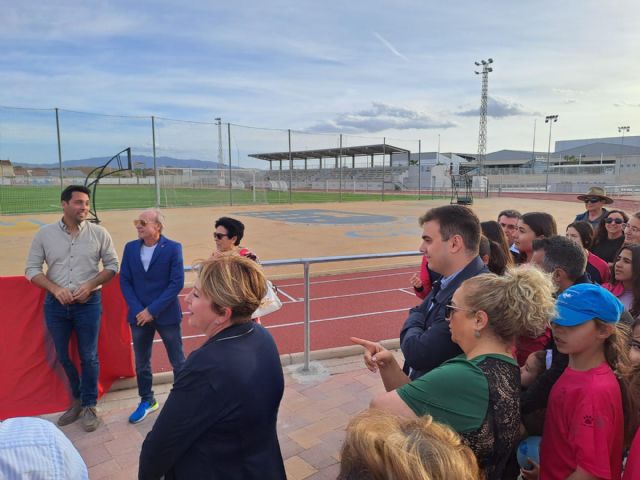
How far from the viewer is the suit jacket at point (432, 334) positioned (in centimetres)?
194

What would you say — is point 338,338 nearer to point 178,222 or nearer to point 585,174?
point 178,222

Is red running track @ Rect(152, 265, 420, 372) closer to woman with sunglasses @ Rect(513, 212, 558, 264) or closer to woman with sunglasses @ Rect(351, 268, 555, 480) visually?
woman with sunglasses @ Rect(513, 212, 558, 264)

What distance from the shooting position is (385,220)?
21.9 m

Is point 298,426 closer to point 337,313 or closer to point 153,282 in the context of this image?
point 153,282

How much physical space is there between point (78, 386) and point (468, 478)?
408cm

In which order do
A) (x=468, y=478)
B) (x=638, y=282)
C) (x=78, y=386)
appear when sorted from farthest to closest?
(x=78, y=386) → (x=638, y=282) → (x=468, y=478)

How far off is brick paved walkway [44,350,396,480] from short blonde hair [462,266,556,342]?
81.2 inches

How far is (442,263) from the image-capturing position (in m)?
2.26

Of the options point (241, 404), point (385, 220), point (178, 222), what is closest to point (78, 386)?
point (241, 404)

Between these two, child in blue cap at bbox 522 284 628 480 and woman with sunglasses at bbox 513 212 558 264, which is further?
woman with sunglasses at bbox 513 212 558 264

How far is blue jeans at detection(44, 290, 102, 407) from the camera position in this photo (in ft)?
12.7

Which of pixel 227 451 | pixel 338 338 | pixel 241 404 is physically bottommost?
pixel 338 338

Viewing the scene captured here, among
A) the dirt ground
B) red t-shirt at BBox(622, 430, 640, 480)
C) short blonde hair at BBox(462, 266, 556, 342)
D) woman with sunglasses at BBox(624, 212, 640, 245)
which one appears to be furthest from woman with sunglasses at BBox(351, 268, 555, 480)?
the dirt ground

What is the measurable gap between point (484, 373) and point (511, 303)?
0.32 m
